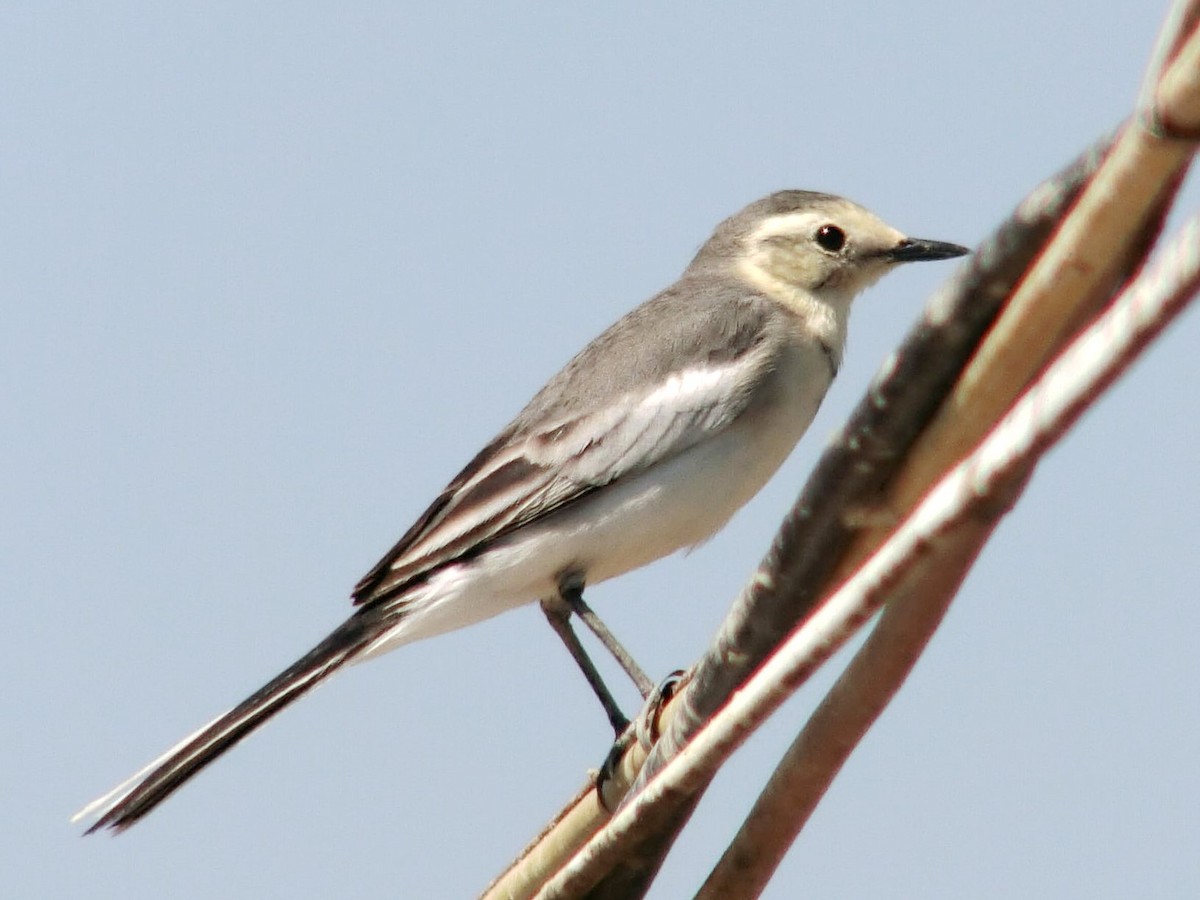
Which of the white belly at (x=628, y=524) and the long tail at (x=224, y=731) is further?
the white belly at (x=628, y=524)

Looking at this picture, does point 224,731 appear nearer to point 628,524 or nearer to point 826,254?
point 628,524

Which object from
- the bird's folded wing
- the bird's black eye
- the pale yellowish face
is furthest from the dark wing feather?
the bird's black eye

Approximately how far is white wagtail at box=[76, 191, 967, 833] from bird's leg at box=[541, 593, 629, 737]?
26 mm

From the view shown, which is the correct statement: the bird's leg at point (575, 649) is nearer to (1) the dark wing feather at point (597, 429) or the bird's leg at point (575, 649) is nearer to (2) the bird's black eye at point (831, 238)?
(1) the dark wing feather at point (597, 429)

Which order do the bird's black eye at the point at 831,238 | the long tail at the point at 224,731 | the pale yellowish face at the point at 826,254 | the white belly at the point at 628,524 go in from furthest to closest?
the bird's black eye at the point at 831,238 → the pale yellowish face at the point at 826,254 → the white belly at the point at 628,524 → the long tail at the point at 224,731

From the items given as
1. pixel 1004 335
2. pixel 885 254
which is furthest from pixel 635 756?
pixel 885 254

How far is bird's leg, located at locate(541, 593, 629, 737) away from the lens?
8266 millimetres

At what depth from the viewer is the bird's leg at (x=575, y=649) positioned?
8.27 metres

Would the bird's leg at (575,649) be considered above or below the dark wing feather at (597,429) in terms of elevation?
below

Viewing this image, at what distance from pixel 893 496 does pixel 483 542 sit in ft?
15.9

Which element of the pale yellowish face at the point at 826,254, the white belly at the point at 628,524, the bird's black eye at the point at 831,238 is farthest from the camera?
the bird's black eye at the point at 831,238

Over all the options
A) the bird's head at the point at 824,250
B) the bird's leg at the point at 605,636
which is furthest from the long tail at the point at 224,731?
the bird's head at the point at 824,250

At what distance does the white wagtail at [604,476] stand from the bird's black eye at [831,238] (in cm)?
75

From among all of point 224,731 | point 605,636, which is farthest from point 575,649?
point 224,731
